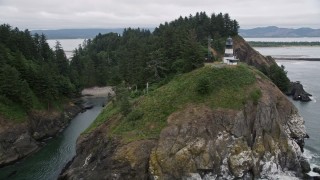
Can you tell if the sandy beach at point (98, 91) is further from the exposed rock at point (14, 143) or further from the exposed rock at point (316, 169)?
the exposed rock at point (316, 169)

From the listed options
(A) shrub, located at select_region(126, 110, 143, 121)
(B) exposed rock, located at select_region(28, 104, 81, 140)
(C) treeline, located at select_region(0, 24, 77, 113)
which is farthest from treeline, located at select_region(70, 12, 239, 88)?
(B) exposed rock, located at select_region(28, 104, 81, 140)

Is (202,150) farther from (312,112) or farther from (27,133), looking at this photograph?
(312,112)

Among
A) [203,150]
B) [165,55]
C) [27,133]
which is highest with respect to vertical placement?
[165,55]

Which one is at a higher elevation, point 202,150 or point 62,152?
point 202,150

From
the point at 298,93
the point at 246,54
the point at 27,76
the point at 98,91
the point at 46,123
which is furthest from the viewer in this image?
the point at 98,91

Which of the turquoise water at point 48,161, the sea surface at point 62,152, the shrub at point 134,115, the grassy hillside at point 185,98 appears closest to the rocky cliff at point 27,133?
the turquoise water at point 48,161

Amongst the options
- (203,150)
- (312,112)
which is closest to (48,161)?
(203,150)
